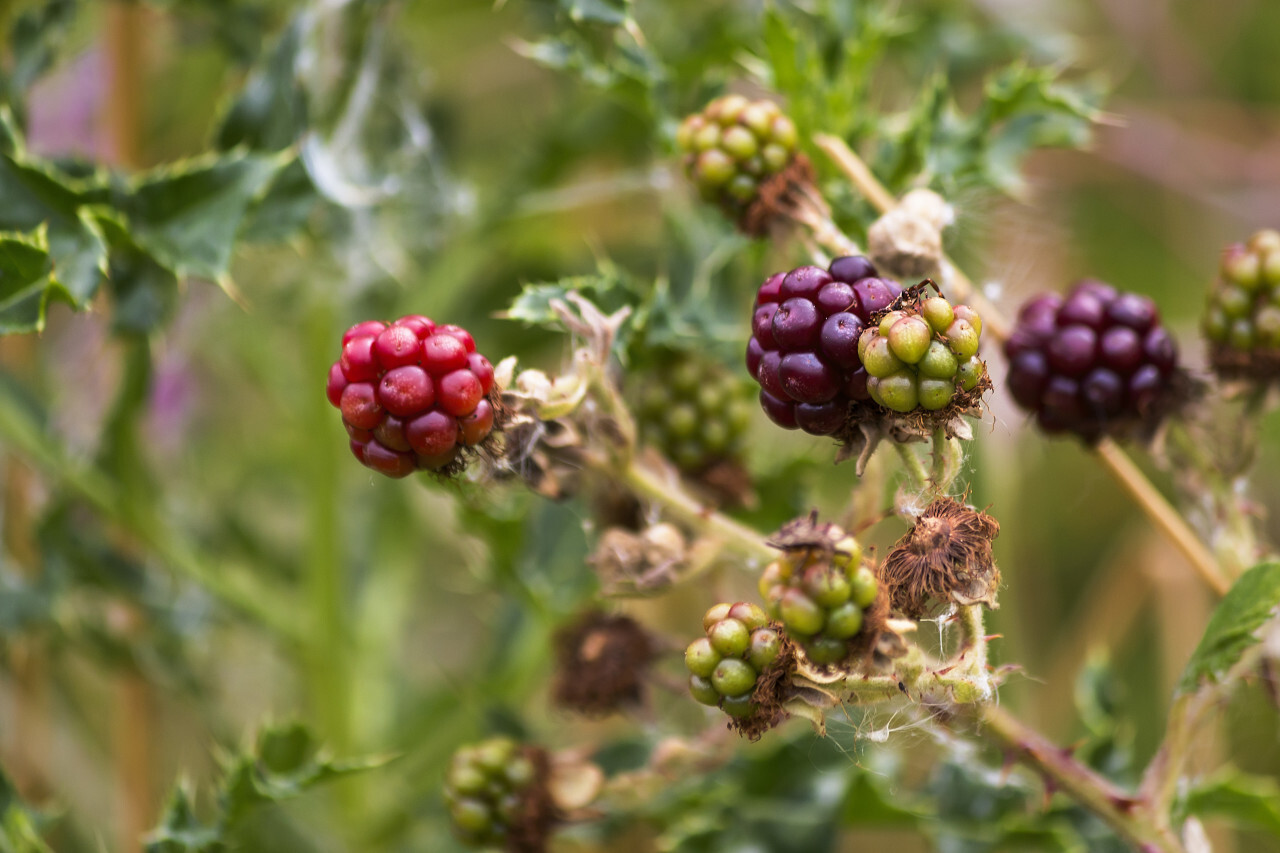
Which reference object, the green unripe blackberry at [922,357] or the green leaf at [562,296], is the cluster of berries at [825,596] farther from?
the green leaf at [562,296]

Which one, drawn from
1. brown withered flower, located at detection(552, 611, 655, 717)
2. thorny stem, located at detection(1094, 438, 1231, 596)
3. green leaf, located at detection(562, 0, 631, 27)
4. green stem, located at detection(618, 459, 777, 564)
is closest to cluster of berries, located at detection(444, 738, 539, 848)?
brown withered flower, located at detection(552, 611, 655, 717)

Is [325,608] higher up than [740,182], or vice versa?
[740,182]

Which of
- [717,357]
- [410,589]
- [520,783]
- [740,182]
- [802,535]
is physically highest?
[740,182]

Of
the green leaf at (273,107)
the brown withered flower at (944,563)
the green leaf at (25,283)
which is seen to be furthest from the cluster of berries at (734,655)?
the green leaf at (273,107)

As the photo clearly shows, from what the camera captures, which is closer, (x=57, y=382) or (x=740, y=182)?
(x=740, y=182)

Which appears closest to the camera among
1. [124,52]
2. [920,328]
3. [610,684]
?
[920,328]

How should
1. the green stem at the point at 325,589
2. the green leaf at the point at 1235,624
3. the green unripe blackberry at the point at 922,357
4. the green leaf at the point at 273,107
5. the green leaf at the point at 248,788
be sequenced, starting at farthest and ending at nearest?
the green stem at the point at 325,589
the green leaf at the point at 273,107
the green leaf at the point at 248,788
the green leaf at the point at 1235,624
the green unripe blackberry at the point at 922,357

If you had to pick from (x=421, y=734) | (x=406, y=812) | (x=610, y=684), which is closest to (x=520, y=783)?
(x=610, y=684)

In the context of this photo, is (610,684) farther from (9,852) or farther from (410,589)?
(410,589)
